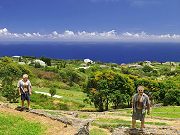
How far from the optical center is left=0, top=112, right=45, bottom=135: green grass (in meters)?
19.6

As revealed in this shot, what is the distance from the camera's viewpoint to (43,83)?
82.9m

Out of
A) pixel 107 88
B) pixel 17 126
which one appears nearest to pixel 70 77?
pixel 107 88

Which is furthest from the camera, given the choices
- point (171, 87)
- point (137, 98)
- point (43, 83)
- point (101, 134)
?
point (43, 83)

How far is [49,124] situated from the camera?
21.7 m

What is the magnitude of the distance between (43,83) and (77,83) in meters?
15.7

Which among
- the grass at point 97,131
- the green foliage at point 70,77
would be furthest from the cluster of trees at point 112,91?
the green foliage at point 70,77

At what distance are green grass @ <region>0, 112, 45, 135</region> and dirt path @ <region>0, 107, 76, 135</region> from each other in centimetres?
48

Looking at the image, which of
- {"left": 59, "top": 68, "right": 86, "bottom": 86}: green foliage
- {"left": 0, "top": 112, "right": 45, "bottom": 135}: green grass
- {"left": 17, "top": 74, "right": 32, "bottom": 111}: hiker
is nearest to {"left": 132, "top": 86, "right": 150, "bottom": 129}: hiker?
{"left": 0, "top": 112, "right": 45, "bottom": 135}: green grass

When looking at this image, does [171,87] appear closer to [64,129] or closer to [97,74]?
[97,74]

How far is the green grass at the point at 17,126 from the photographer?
1956cm

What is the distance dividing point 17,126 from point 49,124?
1.98m

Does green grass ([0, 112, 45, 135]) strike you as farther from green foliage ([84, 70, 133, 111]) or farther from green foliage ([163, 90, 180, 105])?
green foliage ([163, 90, 180, 105])

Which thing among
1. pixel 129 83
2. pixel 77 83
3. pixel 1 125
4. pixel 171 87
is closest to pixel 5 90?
pixel 129 83

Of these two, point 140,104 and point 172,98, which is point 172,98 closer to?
point 172,98
